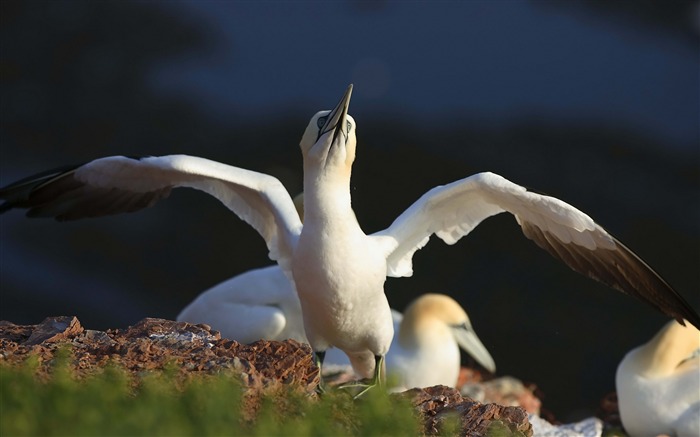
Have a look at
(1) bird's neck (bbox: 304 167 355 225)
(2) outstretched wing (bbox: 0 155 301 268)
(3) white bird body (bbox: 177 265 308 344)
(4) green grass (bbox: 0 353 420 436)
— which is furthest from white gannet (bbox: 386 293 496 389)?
(4) green grass (bbox: 0 353 420 436)

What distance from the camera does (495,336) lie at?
30.6 ft

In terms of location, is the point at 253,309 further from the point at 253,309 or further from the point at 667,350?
the point at 667,350

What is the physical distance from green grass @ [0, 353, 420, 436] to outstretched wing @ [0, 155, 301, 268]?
5.98 feet

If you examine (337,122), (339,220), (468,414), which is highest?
(337,122)

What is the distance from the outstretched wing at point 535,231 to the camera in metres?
4.88

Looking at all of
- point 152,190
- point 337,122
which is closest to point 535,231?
point 337,122

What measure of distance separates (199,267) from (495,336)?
2.32 m

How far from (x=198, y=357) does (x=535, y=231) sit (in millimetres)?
2012

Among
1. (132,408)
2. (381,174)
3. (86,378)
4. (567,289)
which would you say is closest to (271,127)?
(381,174)

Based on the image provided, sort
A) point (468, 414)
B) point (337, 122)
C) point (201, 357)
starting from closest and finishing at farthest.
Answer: point (201, 357) → point (468, 414) → point (337, 122)

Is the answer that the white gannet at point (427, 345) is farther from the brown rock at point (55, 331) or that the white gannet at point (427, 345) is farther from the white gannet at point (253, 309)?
the brown rock at point (55, 331)

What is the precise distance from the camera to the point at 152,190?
558 cm

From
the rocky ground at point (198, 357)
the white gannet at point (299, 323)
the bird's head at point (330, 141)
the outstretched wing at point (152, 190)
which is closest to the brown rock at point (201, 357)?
the rocky ground at point (198, 357)

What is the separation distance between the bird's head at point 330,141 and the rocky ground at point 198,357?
2.72 ft
